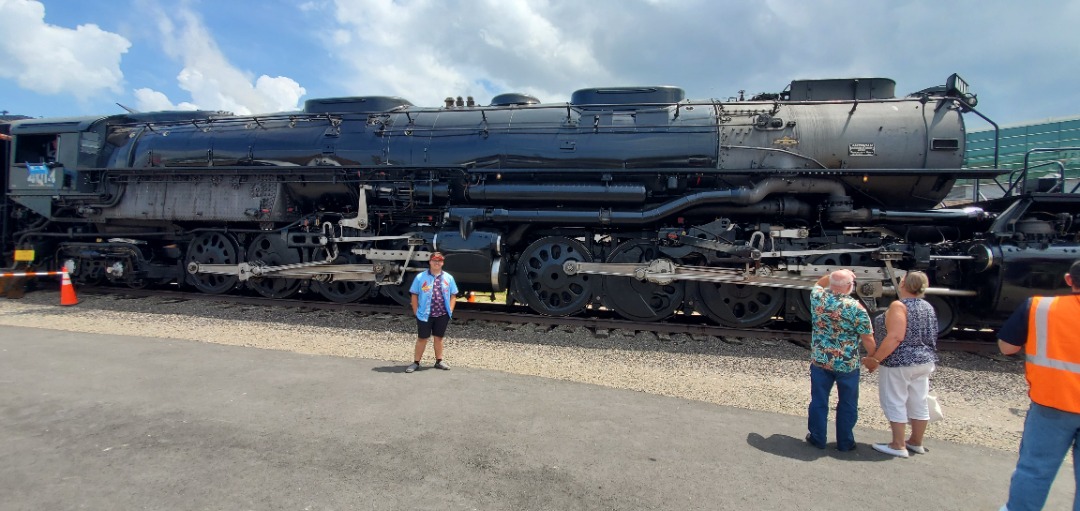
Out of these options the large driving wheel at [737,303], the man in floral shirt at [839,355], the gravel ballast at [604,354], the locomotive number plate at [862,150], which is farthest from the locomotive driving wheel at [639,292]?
the man in floral shirt at [839,355]

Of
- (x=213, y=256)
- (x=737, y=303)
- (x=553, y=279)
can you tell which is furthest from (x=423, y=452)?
(x=213, y=256)

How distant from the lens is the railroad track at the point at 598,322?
25.3ft

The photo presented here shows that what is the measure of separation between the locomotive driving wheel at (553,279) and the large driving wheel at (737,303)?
1.81 metres

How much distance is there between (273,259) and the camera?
9.97 m

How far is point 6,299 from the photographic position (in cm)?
1098

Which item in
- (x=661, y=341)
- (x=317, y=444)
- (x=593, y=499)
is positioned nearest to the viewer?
(x=593, y=499)

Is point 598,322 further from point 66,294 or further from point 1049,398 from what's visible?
point 66,294

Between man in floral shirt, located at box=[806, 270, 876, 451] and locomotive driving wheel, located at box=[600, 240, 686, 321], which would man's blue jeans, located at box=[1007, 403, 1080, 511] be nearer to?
man in floral shirt, located at box=[806, 270, 876, 451]

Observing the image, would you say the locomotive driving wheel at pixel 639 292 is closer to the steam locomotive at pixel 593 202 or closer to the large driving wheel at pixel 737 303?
the steam locomotive at pixel 593 202

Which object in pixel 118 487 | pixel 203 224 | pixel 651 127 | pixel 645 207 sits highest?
pixel 651 127

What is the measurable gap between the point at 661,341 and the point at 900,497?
429 cm

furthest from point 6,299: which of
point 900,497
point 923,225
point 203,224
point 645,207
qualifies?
point 923,225

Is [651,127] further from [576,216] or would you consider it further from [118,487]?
[118,487]

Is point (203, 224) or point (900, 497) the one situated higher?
point (203, 224)
